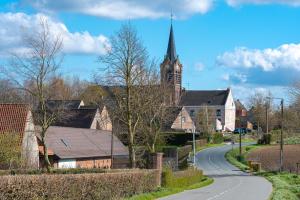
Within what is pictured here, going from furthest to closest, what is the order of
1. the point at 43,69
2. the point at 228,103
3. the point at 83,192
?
the point at 228,103, the point at 43,69, the point at 83,192

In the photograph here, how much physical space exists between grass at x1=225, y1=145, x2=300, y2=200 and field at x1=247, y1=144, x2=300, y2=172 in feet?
6.06

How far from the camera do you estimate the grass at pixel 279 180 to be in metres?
35.8

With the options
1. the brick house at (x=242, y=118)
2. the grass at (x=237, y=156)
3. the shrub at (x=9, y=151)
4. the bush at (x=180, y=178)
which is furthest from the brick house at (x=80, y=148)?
the brick house at (x=242, y=118)

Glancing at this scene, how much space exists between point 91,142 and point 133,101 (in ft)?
62.1

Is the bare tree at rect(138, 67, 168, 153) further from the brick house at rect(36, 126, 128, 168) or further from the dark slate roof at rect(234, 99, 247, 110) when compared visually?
the dark slate roof at rect(234, 99, 247, 110)

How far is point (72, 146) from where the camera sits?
185 feet

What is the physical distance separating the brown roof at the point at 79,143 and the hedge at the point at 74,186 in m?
20.4

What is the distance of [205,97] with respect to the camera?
5856 inches

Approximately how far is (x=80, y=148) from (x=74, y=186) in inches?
1358

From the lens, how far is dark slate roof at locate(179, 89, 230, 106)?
147 metres

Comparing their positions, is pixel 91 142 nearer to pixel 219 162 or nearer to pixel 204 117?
pixel 219 162

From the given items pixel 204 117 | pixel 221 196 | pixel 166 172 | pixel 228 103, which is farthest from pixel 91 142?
pixel 228 103

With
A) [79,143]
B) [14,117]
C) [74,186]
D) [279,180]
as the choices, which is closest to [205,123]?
[79,143]

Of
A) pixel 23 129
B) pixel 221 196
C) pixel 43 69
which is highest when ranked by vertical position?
pixel 43 69
